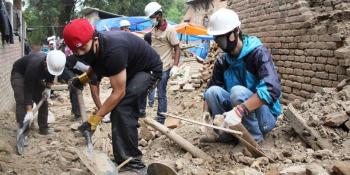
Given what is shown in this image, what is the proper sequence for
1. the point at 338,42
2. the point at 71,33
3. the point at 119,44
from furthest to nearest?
the point at 338,42
the point at 119,44
the point at 71,33

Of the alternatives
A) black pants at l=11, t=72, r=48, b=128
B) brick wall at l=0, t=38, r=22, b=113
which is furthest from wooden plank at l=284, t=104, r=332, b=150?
brick wall at l=0, t=38, r=22, b=113

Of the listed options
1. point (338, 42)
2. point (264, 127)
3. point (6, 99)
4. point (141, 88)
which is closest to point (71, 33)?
point (141, 88)

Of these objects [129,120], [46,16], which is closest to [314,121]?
[129,120]

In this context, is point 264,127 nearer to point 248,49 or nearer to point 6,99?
point 248,49

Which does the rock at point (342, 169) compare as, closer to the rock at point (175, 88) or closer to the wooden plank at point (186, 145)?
the wooden plank at point (186, 145)

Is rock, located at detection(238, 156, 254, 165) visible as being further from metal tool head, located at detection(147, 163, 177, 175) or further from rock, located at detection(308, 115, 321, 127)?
rock, located at detection(308, 115, 321, 127)

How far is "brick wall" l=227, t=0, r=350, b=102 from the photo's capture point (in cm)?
525

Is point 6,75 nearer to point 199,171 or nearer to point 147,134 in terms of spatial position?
point 147,134

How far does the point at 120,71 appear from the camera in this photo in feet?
10.3

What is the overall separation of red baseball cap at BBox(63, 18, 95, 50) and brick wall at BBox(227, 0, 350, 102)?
11.1 feet

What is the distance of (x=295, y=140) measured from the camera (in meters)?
3.81

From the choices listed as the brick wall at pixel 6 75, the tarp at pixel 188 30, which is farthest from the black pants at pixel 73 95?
the tarp at pixel 188 30

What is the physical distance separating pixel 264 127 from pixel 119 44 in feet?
4.96

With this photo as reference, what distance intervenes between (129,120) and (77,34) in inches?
33.9
